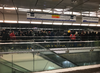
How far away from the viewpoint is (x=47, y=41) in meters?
9.81

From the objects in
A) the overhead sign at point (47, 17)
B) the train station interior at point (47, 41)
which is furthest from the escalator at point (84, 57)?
the overhead sign at point (47, 17)

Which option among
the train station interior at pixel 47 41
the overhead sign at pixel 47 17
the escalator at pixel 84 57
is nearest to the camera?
the train station interior at pixel 47 41

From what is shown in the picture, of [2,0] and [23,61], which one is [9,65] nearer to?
[23,61]

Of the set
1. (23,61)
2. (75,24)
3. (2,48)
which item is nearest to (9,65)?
(23,61)

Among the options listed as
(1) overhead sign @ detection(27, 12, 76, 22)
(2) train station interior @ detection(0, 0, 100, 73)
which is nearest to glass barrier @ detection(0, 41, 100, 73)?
(2) train station interior @ detection(0, 0, 100, 73)

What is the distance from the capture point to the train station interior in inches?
174

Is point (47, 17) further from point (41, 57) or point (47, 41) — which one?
point (41, 57)

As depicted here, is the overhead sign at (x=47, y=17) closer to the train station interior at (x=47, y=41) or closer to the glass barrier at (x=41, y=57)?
the train station interior at (x=47, y=41)

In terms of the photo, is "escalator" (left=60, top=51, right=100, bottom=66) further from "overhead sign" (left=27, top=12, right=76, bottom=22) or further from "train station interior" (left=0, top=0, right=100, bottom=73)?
"overhead sign" (left=27, top=12, right=76, bottom=22)

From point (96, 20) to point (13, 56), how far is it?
918 centimetres

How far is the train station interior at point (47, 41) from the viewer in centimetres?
443

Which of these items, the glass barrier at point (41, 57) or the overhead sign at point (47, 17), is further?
the overhead sign at point (47, 17)

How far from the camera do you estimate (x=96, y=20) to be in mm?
9812

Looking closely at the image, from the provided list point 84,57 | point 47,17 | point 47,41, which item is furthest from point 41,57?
point 47,41
